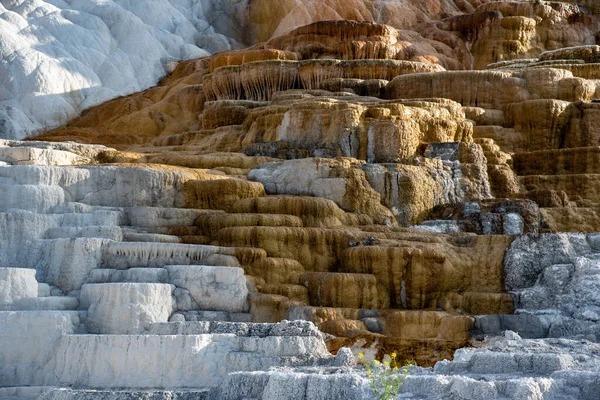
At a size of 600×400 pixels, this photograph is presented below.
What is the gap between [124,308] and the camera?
16.8 metres

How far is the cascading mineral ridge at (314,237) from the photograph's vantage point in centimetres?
1538

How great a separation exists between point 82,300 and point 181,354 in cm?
278

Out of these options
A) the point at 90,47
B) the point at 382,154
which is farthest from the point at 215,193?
the point at 90,47

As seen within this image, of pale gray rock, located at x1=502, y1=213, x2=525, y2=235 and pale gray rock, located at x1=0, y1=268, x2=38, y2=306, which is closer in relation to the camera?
pale gray rock, located at x1=0, y1=268, x2=38, y2=306

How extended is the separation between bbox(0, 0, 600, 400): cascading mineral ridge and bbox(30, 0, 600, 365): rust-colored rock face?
2.4 inches

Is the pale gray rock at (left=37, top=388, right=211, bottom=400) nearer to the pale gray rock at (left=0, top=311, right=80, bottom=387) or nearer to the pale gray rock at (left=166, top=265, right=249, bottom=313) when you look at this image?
the pale gray rock at (left=0, top=311, right=80, bottom=387)

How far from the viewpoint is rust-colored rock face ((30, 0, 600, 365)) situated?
63.5 ft

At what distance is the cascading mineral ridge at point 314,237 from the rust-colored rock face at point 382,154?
2.4 inches

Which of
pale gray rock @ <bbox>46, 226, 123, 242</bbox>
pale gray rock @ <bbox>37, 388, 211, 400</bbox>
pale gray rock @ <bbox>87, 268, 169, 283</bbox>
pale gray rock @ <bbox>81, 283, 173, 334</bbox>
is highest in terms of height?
pale gray rock @ <bbox>46, 226, 123, 242</bbox>

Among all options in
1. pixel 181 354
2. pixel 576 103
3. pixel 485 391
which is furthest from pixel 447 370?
pixel 576 103

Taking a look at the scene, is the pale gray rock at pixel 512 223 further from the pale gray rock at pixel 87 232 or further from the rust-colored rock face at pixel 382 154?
the pale gray rock at pixel 87 232

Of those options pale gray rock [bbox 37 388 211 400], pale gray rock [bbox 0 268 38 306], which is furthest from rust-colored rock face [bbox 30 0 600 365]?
pale gray rock [bbox 0 268 38 306]

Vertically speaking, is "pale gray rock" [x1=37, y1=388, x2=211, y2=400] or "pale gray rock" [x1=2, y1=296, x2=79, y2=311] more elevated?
"pale gray rock" [x1=2, y1=296, x2=79, y2=311]

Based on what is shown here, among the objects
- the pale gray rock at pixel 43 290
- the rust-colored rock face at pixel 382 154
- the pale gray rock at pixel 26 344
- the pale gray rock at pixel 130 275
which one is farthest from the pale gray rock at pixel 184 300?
the pale gray rock at pixel 43 290
